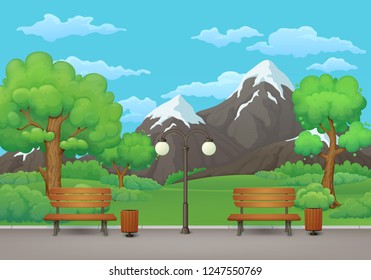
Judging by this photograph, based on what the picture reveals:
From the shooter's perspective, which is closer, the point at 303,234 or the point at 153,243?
the point at 153,243

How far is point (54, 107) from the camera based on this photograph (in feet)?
83.8

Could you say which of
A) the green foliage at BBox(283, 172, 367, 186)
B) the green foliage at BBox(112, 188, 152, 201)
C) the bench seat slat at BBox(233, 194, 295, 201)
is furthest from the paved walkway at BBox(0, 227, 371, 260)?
the green foliage at BBox(283, 172, 367, 186)

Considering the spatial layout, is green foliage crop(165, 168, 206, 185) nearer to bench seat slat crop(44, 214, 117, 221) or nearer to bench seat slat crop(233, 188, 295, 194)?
bench seat slat crop(233, 188, 295, 194)

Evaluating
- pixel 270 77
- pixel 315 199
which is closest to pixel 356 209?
pixel 315 199

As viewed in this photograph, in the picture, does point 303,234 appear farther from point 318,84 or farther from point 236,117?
point 236,117

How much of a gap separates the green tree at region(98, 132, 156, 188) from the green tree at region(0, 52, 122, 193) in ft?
26.3

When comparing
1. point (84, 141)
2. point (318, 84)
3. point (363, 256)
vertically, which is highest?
point (318, 84)

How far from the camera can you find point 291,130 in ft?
167

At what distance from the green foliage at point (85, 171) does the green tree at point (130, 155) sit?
4835 mm

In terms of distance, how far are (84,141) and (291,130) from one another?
27134mm

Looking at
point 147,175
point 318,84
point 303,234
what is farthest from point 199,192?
point 303,234

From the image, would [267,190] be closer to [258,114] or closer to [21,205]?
[21,205]

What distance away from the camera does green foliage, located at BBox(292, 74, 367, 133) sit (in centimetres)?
2631

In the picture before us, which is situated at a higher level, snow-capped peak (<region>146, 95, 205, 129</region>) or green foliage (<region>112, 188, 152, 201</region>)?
snow-capped peak (<region>146, 95, 205, 129</region>)
